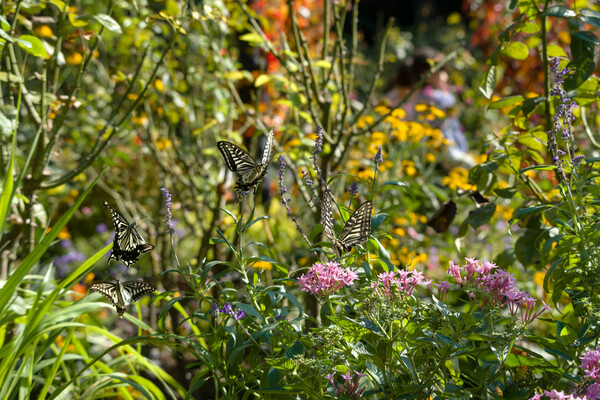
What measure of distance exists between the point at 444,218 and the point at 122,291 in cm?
115

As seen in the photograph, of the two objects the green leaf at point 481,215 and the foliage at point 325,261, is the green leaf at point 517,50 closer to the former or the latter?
the foliage at point 325,261

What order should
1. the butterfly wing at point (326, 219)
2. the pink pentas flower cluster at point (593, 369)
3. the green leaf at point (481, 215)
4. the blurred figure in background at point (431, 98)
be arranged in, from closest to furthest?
the pink pentas flower cluster at point (593, 369), the butterfly wing at point (326, 219), the green leaf at point (481, 215), the blurred figure in background at point (431, 98)

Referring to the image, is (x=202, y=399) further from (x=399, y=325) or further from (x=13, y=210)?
(x=399, y=325)

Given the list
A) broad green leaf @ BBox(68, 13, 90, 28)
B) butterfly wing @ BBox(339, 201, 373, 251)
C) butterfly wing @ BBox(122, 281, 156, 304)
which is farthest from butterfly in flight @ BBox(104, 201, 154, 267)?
broad green leaf @ BBox(68, 13, 90, 28)

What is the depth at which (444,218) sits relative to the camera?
2041 mm

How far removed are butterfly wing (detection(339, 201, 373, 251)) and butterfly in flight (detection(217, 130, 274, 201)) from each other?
9.9 inches

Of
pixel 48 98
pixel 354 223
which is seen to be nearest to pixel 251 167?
pixel 354 223

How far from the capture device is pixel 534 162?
2.04m

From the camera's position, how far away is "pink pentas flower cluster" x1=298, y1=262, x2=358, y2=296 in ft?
3.89

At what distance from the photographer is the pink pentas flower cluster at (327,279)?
3.89ft

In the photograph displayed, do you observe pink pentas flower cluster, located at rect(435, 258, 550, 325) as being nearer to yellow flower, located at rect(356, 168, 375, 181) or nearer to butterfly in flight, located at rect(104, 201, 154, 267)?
butterfly in flight, located at rect(104, 201, 154, 267)

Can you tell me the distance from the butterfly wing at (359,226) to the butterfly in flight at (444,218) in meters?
0.80

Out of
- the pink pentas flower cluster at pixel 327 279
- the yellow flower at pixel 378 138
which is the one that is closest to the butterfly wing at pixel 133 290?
the pink pentas flower cluster at pixel 327 279

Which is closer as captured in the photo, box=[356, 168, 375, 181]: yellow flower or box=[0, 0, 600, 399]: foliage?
box=[0, 0, 600, 399]: foliage
